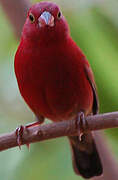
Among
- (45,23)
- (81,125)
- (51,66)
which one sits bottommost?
(81,125)

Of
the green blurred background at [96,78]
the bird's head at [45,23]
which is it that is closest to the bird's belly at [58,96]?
the green blurred background at [96,78]

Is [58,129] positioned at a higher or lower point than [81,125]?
higher

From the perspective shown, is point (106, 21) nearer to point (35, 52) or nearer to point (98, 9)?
point (98, 9)

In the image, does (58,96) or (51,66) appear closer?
(51,66)

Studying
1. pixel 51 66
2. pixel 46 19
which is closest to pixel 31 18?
pixel 46 19

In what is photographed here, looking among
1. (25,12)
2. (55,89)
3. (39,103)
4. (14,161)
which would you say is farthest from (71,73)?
(14,161)

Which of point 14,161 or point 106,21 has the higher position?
point 106,21

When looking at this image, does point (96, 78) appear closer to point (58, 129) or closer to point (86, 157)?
point (58, 129)

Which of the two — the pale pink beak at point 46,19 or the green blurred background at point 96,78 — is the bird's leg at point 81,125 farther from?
the pale pink beak at point 46,19
